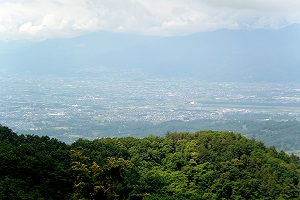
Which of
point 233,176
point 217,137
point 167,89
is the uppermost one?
point 167,89

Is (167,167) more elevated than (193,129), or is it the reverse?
(193,129)

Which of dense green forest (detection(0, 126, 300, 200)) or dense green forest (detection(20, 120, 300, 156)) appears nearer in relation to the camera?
dense green forest (detection(0, 126, 300, 200))

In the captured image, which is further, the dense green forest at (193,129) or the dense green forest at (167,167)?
the dense green forest at (193,129)

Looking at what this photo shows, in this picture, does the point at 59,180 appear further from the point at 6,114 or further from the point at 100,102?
the point at 100,102

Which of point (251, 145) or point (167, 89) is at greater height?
point (167, 89)

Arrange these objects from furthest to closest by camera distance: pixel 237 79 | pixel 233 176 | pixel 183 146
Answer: pixel 237 79 < pixel 183 146 < pixel 233 176

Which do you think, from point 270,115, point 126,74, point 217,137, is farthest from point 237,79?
point 217,137

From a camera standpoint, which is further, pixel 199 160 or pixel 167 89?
pixel 167 89

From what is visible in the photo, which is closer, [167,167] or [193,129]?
[167,167]
